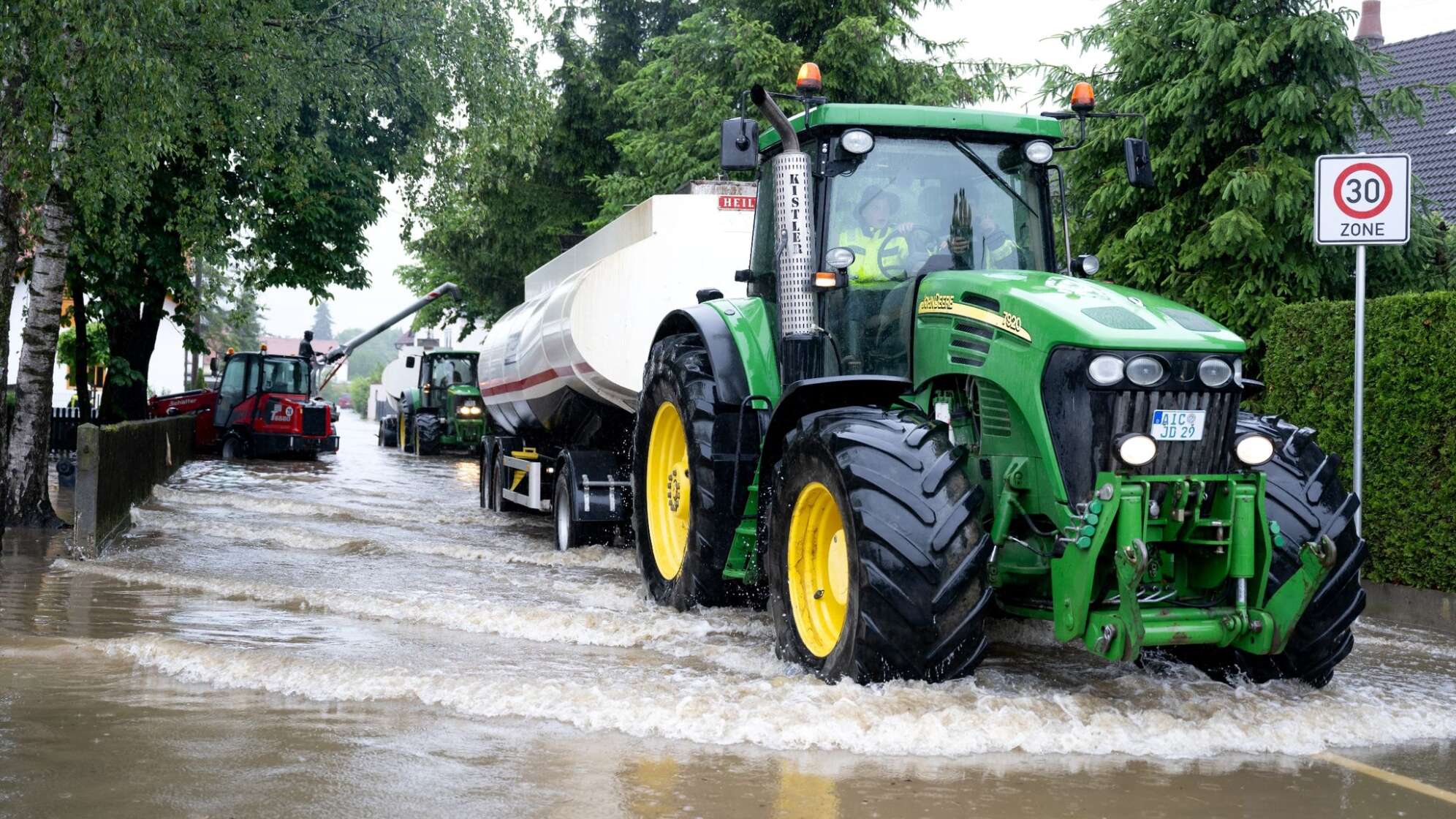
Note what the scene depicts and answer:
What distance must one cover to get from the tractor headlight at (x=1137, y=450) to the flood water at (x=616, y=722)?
41.6 inches

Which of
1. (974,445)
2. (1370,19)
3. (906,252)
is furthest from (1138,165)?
(1370,19)

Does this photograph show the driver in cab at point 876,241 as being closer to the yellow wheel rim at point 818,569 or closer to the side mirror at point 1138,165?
the side mirror at point 1138,165

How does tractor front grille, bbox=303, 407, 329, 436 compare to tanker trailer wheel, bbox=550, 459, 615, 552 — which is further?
tractor front grille, bbox=303, 407, 329, 436

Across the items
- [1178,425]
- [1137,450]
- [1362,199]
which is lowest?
[1137,450]

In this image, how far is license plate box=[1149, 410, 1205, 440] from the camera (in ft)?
20.2

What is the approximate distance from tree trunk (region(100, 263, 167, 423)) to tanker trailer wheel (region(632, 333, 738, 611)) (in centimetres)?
1597

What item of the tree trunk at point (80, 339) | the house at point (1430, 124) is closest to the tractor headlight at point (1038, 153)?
the house at point (1430, 124)

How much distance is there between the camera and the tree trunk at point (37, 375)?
14.2m

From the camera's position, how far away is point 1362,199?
9.69 m

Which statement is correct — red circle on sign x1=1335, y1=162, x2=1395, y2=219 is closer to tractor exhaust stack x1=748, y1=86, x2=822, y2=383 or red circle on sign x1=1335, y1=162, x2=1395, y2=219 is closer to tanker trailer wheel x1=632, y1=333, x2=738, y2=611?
tractor exhaust stack x1=748, y1=86, x2=822, y2=383

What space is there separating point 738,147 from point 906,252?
3.33ft

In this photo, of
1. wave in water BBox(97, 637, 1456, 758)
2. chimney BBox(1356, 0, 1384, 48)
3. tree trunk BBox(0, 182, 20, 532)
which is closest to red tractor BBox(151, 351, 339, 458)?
tree trunk BBox(0, 182, 20, 532)

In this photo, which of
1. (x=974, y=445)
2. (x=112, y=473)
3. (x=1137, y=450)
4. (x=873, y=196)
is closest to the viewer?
(x=1137, y=450)

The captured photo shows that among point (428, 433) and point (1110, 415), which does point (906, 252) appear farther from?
point (428, 433)
